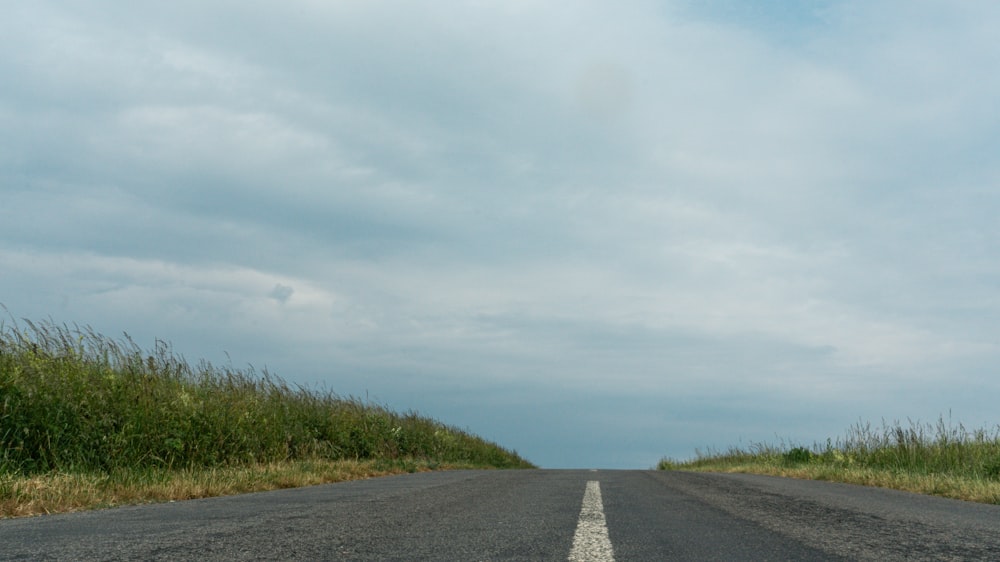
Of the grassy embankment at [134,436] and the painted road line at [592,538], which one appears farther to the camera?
the grassy embankment at [134,436]

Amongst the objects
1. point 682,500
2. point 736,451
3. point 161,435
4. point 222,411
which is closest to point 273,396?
point 222,411

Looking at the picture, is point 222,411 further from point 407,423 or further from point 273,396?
point 407,423

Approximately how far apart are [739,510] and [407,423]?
17537 millimetres

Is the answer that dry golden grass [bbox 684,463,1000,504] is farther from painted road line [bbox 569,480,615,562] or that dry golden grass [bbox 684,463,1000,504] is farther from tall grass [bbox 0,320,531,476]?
tall grass [bbox 0,320,531,476]

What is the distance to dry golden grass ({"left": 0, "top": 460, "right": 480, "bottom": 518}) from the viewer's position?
22.6ft

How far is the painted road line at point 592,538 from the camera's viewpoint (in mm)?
3979

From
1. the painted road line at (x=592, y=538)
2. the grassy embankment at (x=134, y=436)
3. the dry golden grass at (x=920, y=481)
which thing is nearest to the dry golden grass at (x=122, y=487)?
the grassy embankment at (x=134, y=436)

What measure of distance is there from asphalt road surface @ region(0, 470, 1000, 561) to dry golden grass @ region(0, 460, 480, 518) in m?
0.54

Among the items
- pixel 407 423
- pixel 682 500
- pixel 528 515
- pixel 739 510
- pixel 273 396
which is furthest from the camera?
pixel 407 423

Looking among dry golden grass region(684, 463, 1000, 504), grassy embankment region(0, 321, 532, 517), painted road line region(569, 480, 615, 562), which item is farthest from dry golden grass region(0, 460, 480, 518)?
dry golden grass region(684, 463, 1000, 504)

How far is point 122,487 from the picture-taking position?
808cm

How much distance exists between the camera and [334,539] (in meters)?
Answer: 4.66

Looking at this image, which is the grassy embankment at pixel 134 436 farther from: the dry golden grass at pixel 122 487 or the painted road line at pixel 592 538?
the painted road line at pixel 592 538

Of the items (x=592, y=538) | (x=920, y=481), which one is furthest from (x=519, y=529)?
(x=920, y=481)
